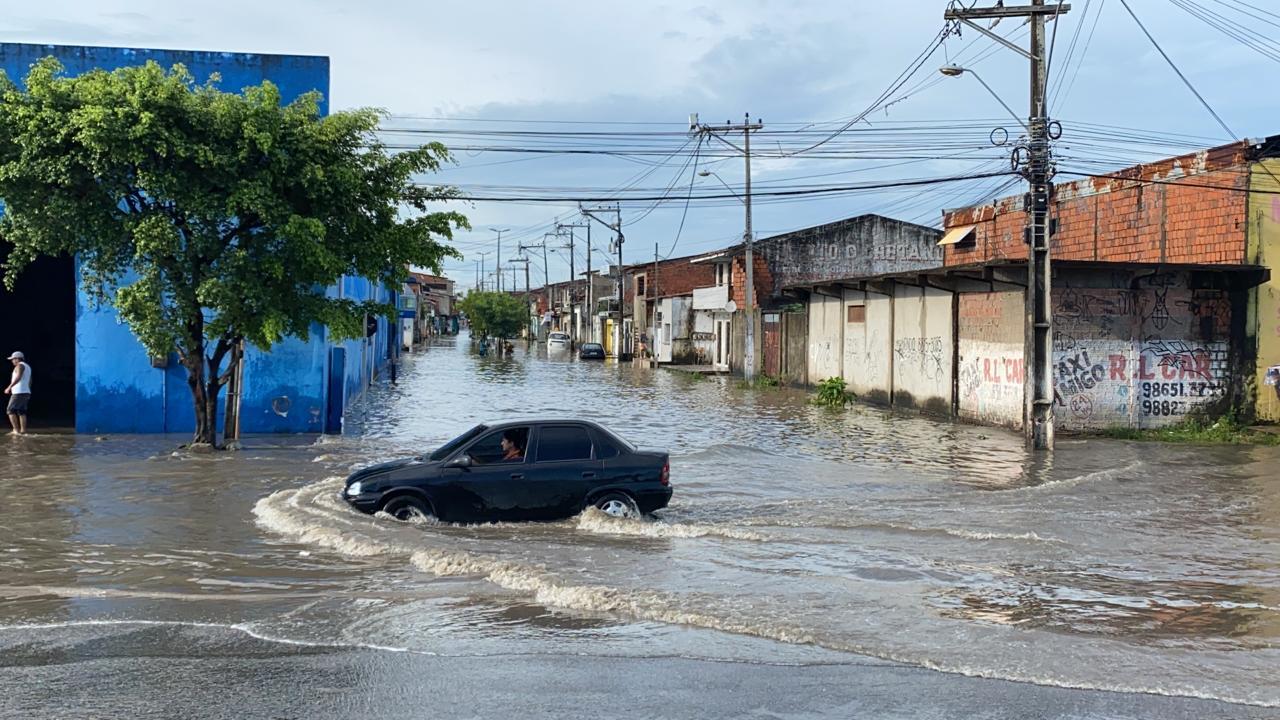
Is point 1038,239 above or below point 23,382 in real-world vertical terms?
above

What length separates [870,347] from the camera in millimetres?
34625

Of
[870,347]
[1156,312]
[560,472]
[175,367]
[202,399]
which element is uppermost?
[1156,312]

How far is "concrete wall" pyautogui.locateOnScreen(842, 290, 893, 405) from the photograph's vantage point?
33.1m

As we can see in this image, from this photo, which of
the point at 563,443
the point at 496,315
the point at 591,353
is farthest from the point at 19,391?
the point at 496,315

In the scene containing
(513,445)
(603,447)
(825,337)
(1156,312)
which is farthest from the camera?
(825,337)

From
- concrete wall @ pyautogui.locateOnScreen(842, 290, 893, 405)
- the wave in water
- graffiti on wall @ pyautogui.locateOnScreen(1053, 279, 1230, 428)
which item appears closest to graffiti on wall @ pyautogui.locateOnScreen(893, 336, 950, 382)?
concrete wall @ pyautogui.locateOnScreen(842, 290, 893, 405)

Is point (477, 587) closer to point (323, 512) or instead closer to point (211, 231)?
point (323, 512)

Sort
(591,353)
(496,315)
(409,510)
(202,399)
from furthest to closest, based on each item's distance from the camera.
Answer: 1. (496,315)
2. (591,353)
3. (202,399)
4. (409,510)

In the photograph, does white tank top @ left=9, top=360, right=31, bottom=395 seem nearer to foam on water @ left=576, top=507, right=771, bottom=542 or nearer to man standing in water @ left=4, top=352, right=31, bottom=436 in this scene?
man standing in water @ left=4, top=352, right=31, bottom=436

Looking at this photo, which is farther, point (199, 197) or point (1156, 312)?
point (1156, 312)

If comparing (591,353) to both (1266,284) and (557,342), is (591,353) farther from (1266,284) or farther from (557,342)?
(1266,284)

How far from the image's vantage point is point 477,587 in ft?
32.1

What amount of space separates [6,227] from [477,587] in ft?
39.4

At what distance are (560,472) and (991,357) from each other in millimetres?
16338
